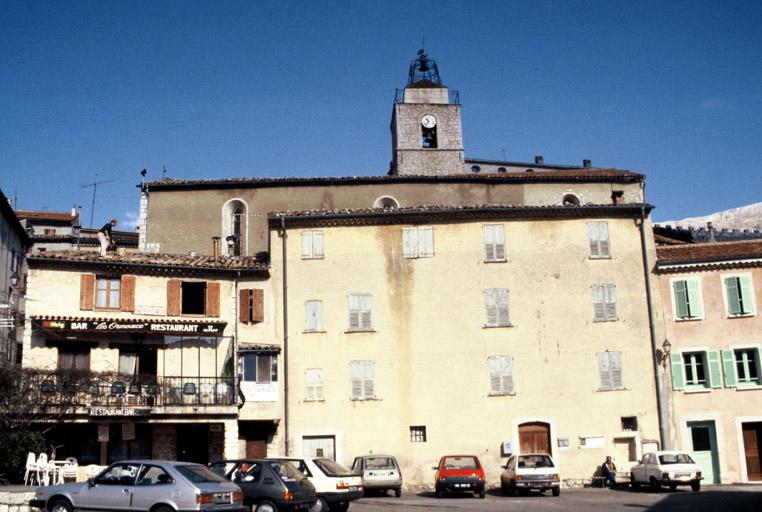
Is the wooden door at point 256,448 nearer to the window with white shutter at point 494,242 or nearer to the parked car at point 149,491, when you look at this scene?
the window with white shutter at point 494,242

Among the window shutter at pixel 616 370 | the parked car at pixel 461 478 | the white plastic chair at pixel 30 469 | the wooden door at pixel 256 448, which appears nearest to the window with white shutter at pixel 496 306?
the window shutter at pixel 616 370

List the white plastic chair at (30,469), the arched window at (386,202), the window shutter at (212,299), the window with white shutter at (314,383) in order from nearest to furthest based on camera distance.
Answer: the white plastic chair at (30,469)
the window with white shutter at (314,383)
the window shutter at (212,299)
the arched window at (386,202)

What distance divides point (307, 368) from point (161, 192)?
47.0ft

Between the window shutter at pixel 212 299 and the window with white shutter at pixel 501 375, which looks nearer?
the window with white shutter at pixel 501 375

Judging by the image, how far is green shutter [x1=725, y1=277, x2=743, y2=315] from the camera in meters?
35.2

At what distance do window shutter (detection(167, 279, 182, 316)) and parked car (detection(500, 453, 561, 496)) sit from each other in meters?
14.9

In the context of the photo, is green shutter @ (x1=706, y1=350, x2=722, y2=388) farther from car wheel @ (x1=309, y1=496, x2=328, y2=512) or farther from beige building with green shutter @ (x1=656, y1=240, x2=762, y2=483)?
car wheel @ (x1=309, y1=496, x2=328, y2=512)

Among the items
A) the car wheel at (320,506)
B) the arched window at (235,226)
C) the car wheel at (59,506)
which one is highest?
the arched window at (235,226)

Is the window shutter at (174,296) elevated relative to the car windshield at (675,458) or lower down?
elevated

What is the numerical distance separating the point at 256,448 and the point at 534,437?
454 inches

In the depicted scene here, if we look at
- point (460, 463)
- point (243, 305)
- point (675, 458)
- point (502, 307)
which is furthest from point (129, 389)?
point (675, 458)

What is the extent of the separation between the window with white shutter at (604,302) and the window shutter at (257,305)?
1414 centimetres

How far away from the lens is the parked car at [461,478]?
29438 millimetres

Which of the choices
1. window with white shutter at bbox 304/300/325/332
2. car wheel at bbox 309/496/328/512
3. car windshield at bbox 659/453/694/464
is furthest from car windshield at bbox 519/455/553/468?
car wheel at bbox 309/496/328/512
